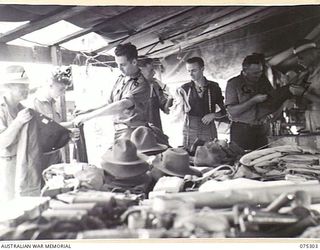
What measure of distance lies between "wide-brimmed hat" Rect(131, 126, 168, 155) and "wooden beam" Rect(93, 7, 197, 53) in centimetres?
29

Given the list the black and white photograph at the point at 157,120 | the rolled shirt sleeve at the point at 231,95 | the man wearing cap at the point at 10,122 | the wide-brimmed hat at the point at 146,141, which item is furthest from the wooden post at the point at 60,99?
the rolled shirt sleeve at the point at 231,95

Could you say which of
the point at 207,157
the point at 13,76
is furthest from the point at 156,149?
the point at 13,76

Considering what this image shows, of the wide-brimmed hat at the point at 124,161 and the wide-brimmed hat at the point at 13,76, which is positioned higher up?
the wide-brimmed hat at the point at 13,76

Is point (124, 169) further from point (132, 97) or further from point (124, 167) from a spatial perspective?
point (132, 97)

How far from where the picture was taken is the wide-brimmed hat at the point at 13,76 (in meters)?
1.43

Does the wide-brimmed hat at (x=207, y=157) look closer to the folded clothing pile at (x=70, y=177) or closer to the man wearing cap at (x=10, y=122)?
the folded clothing pile at (x=70, y=177)

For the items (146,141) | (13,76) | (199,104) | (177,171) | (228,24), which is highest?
(228,24)

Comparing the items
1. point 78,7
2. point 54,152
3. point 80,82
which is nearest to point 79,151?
point 54,152

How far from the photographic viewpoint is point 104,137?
1.47 metres

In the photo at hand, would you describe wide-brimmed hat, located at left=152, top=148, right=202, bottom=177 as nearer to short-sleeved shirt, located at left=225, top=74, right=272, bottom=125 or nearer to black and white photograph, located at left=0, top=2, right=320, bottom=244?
black and white photograph, located at left=0, top=2, right=320, bottom=244

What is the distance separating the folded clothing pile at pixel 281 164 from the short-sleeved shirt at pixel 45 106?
0.63 meters

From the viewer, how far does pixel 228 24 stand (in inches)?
58.3

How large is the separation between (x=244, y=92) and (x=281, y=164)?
269 mm

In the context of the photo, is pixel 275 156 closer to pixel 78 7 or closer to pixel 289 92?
pixel 289 92
